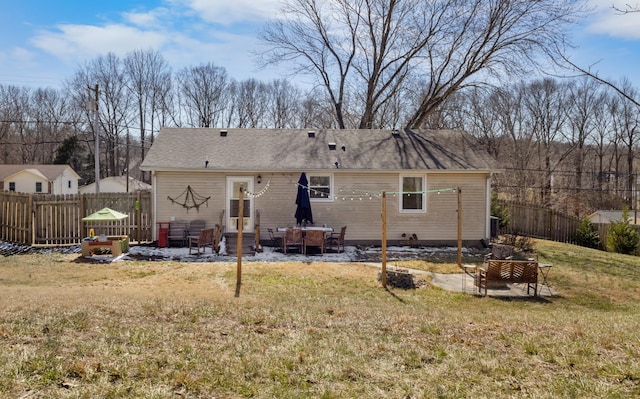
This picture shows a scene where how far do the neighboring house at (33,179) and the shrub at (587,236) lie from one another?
39.6 metres

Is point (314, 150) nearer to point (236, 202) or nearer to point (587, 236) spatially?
point (236, 202)

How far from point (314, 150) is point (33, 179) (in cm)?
3329

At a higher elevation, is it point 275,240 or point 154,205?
point 154,205

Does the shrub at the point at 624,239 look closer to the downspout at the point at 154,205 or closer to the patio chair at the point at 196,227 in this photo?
the patio chair at the point at 196,227

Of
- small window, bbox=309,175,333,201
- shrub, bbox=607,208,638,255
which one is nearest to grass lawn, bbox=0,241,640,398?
small window, bbox=309,175,333,201

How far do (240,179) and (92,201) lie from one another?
16.7 ft

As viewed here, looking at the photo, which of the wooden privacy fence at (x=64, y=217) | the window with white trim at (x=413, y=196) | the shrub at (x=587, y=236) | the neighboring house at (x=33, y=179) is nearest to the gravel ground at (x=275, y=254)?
the wooden privacy fence at (x=64, y=217)

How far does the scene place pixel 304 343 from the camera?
17.0 feet

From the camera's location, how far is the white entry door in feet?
51.6

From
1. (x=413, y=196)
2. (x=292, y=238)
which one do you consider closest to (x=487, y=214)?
(x=413, y=196)

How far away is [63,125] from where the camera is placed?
1982 inches

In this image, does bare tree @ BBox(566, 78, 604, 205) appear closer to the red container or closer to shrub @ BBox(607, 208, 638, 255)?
shrub @ BBox(607, 208, 638, 255)

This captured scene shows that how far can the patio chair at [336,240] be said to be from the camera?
1474 centimetres

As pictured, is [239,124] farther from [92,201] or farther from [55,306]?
[55,306]
